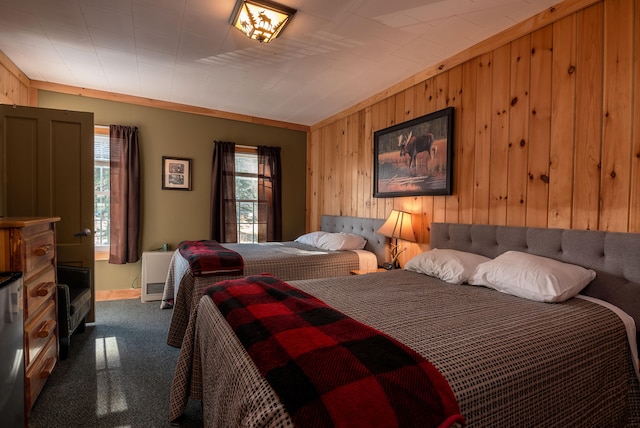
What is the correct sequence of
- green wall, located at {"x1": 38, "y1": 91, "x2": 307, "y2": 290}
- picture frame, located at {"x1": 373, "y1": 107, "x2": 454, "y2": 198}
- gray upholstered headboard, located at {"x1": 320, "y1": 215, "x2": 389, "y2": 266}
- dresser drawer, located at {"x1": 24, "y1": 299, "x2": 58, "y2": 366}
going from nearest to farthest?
dresser drawer, located at {"x1": 24, "y1": 299, "x2": 58, "y2": 366} → picture frame, located at {"x1": 373, "y1": 107, "x2": 454, "y2": 198} → gray upholstered headboard, located at {"x1": 320, "y1": 215, "x2": 389, "y2": 266} → green wall, located at {"x1": 38, "y1": 91, "x2": 307, "y2": 290}

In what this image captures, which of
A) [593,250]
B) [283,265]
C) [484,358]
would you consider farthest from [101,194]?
[593,250]

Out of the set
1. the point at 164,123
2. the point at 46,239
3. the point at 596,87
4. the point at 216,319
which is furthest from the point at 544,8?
the point at 164,123

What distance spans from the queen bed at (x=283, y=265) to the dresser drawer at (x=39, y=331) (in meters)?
0.77

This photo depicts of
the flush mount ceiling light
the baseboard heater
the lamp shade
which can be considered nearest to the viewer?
the flush mount ceiling light

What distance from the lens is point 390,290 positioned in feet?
6.20

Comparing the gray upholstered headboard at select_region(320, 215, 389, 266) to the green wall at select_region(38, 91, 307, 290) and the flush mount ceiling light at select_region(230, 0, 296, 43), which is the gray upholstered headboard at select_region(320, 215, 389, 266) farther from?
the flush mount ceiling light at select_region(230, 0, 296, 43)

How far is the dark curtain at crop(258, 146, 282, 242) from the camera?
4.82 meters

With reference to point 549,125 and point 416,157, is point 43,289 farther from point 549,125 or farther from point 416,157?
point 549,125

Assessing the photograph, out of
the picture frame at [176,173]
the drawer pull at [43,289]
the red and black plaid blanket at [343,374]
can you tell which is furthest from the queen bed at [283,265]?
the red and black plaid blanket at [343,374]

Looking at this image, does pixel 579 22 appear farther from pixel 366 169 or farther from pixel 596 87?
pixel 366 169

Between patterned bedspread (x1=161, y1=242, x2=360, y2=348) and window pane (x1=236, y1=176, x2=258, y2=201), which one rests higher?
window pane (x1=236, y1=176, x2=258, y2=201)

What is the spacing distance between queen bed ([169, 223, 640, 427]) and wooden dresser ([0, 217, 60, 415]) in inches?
36.9

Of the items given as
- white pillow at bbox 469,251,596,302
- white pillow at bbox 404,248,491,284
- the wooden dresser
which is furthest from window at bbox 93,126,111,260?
white pillow at bbox 469,251,596,302

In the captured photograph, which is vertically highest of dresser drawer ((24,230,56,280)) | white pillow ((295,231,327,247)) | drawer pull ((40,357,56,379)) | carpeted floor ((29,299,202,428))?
dresser drawer ((24,230,56,280))
